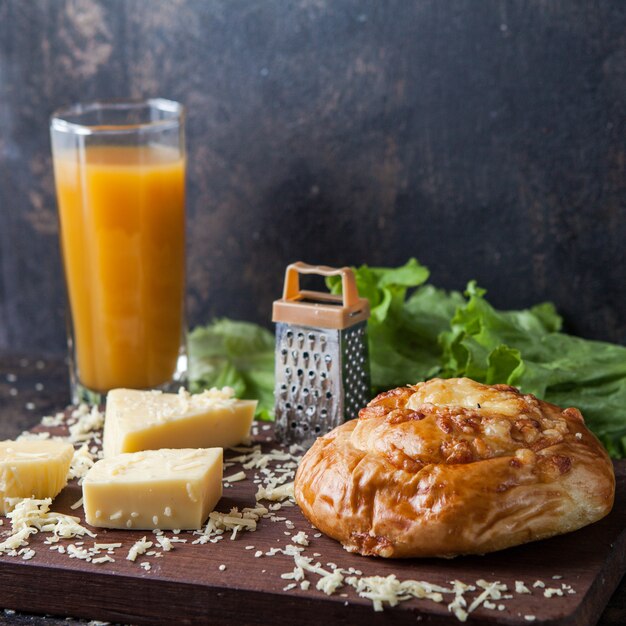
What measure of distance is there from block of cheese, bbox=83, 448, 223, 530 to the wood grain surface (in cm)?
4

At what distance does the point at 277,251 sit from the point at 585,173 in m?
1.05

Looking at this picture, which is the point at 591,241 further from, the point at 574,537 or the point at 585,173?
the point at 574,537

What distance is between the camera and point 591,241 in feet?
9.64

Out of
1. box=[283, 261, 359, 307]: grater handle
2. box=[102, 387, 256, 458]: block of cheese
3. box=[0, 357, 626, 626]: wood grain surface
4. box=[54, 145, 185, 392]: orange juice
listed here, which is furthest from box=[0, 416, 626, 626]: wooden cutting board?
box=[54, 145, 185, 392]: orange juice

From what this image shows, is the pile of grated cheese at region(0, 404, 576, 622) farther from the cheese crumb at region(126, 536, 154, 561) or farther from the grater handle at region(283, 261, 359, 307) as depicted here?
the grater handle at region(283, 261, 359, 307)

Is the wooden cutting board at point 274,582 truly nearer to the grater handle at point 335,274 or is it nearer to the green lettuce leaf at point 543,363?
the green lettuce leaf at point 543,363

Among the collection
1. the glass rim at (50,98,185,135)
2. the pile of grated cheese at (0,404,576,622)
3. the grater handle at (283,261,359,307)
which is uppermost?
the glass rim at (50,98,185,135)

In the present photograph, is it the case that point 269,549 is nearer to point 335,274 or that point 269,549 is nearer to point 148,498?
point 148,498

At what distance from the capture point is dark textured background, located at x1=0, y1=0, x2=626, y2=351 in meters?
2.88

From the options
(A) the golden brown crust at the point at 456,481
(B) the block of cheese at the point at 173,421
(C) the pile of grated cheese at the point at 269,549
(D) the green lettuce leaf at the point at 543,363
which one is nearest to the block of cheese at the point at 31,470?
(C) the pile of grated cheese at the point at 269,549

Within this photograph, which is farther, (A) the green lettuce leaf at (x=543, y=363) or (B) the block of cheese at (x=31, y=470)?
(A) the green lettuce leaf at (x=543, y=363)

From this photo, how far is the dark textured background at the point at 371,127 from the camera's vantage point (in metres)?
2.88

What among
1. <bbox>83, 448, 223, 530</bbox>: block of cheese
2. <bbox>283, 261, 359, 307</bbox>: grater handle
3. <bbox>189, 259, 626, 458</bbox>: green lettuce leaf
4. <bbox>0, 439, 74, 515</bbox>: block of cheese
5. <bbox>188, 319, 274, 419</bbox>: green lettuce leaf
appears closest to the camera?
<bbox>83, 448, 223, 530</bbox>: block of cheese

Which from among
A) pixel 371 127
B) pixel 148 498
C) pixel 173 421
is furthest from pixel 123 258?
pixel 148 498
